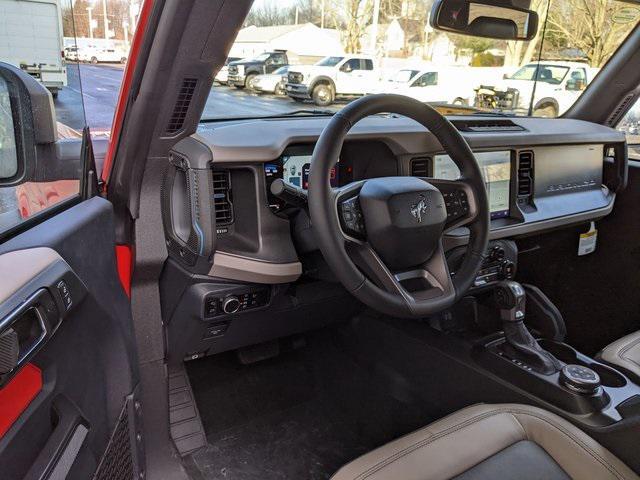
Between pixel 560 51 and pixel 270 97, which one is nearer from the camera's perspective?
pixel 270 97

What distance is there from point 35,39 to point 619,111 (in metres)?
3.08

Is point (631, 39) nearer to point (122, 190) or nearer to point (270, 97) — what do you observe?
point (270, 97)

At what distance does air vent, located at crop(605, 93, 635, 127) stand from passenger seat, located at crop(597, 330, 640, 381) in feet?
4.90

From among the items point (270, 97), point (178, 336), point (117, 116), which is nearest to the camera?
point (117, 116)

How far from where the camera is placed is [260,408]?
2553mm

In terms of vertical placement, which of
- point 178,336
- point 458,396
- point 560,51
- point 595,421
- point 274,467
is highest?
point 560,51

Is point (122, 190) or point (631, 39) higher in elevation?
point (631, 39)

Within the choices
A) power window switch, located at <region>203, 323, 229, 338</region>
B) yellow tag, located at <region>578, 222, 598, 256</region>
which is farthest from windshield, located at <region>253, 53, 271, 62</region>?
yellow tag, located at <region>578, 222, 598, 256</region>

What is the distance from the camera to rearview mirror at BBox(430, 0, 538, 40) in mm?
1960

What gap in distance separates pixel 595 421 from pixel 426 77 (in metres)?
1.79

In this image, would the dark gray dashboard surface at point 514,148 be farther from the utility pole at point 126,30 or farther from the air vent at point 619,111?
the utility pole at point 126,30

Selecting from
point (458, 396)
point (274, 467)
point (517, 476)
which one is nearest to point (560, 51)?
point (458, 396)

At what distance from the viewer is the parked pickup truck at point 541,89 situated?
3057 millimetres

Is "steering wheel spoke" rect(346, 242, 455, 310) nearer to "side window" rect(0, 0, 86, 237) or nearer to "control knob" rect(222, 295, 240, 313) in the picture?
"control knob" rect(222, 295, 240, 313)
